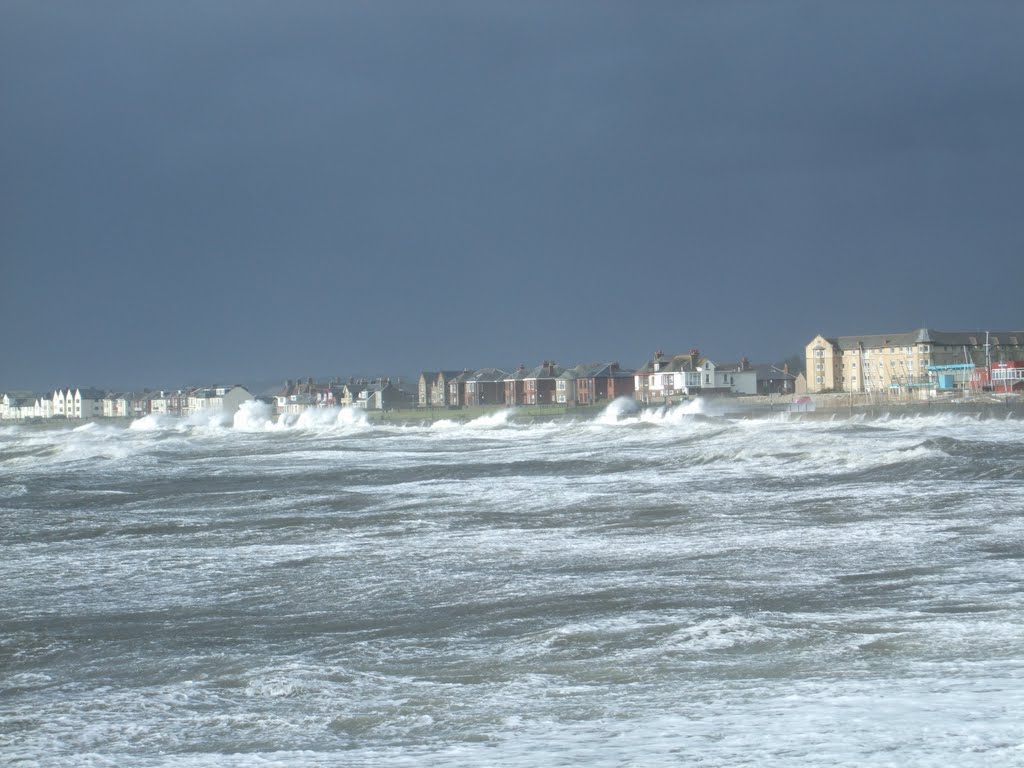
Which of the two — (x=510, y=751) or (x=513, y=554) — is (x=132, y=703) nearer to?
(x=510, y=751)

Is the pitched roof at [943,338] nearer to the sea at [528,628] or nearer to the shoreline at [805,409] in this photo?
the shoreline at [805,409]

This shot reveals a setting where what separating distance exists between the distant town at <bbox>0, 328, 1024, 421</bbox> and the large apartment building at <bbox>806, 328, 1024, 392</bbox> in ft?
0.28

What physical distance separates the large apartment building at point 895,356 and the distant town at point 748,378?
9 centimetres

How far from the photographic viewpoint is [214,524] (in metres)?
17.4

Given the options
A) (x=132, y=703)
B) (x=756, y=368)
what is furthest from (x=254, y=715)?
(x=756, y=368)

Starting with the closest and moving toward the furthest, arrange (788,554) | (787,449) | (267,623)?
(267,623) < (788,554) < (787,449)

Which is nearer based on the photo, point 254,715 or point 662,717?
point 662,717

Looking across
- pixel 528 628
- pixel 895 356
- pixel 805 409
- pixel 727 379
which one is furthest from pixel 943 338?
pixel 528 628

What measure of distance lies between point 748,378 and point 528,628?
95.6m

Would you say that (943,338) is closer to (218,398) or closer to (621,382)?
(621,382)

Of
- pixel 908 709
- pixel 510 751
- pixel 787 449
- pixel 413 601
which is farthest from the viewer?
pixel 787 449

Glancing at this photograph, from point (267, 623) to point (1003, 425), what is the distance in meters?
37.4

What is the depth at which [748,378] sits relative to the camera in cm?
10219

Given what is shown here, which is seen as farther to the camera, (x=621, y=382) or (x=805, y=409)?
(x=621, y=382)
